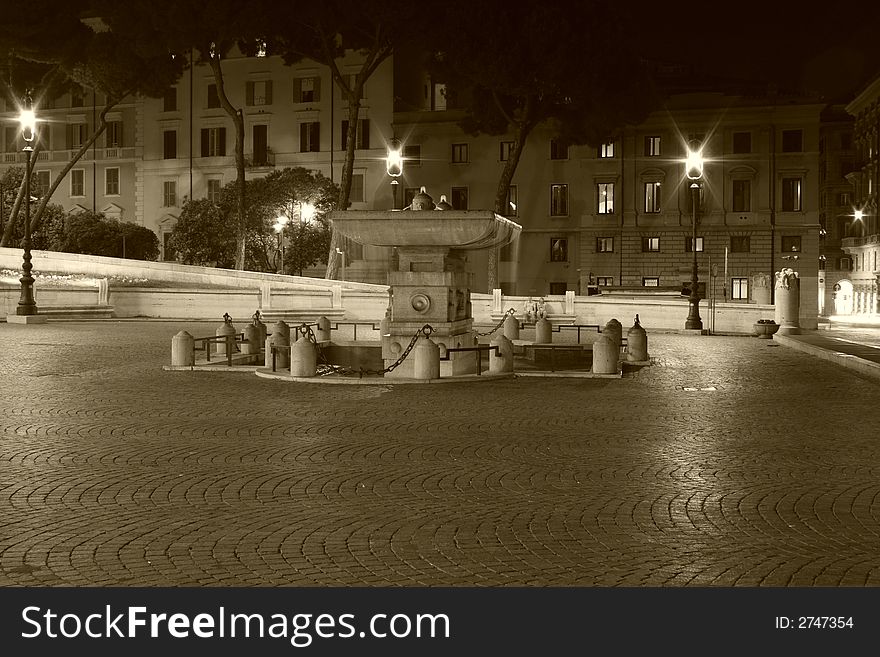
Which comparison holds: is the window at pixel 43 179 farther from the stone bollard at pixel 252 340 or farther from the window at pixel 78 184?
the stone bollard at pixel 252 340

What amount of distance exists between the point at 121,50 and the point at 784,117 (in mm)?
35078

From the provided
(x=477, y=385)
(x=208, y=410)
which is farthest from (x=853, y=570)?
(x=477, y=385)

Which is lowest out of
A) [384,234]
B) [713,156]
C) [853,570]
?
[853,570]

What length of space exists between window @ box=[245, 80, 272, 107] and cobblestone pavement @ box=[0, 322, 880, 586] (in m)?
52.5

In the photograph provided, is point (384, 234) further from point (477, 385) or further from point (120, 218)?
point (120, 218)

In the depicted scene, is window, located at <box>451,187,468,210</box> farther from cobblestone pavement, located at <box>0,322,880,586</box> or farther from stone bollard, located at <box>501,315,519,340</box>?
cobblestone pavement, located at <box>0,322,880,586</box>

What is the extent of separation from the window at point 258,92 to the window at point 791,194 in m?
30.4

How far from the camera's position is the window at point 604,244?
62.3m

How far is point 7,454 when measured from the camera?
9945mm

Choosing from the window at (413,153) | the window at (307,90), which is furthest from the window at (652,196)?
the window at (307,90)

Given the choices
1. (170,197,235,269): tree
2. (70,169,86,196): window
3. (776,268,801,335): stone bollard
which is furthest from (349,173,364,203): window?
(776,268,801,335): stone bollard

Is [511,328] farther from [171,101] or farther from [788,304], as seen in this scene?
[171,101]

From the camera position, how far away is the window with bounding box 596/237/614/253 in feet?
204

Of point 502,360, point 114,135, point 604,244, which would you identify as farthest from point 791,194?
point 502,360
